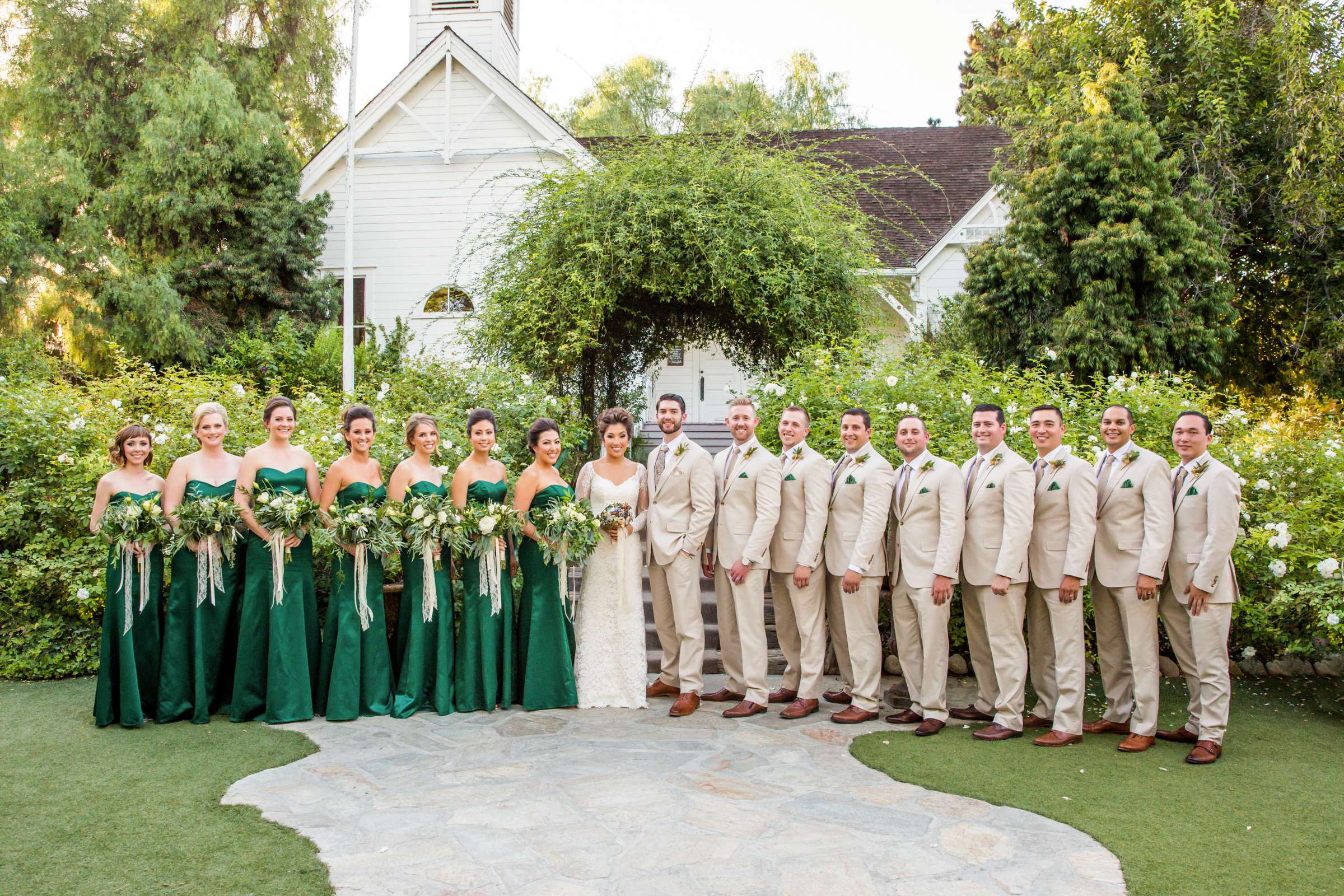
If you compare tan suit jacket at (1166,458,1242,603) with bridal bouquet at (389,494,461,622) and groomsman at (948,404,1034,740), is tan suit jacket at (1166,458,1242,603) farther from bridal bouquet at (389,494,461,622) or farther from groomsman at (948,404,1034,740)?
bridal bouquet at (389,494,461,622)

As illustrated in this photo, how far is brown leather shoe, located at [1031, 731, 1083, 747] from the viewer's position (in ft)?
19.7

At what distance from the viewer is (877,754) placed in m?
5.86

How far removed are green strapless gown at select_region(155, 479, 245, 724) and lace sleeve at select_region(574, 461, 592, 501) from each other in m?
2.31

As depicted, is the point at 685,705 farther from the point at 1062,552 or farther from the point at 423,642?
the point at 1062,552

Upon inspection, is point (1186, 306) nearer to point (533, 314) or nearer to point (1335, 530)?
point (1335, 530)

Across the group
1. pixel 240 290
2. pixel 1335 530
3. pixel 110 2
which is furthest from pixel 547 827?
pixel 110 2

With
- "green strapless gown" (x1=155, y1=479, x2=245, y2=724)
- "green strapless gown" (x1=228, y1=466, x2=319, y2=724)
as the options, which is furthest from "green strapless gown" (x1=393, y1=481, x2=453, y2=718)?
"green strapless gown" (x1=155, y1=479, x2=245, y2=724)

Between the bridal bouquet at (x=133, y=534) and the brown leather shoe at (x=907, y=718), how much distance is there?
4892 mm

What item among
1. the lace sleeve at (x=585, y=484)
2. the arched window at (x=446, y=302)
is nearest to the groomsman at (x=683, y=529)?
the lace sleeve at (x=585, y=484)

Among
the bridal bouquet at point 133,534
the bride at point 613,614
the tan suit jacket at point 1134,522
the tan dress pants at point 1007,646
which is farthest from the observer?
the bride at point 613,614

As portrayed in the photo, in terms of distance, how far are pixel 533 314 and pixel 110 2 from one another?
53.5 ft

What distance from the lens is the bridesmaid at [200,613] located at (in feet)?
21.3

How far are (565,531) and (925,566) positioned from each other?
7.84ft

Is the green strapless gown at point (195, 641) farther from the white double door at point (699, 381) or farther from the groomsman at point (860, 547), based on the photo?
the white double door at point (699, 381)
